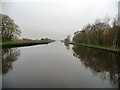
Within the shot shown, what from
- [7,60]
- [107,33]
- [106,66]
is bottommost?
[106,66]

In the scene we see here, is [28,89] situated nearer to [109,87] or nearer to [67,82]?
[67,82]

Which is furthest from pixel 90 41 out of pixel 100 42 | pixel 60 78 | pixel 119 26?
pixel 60 78

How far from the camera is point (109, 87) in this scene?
18.3ft

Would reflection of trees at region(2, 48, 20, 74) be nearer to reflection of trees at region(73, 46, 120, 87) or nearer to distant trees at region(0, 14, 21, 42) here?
reflection of trees at region(73, 46, 120, 87)

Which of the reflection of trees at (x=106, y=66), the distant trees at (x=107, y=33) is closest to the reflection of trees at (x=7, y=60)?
the reflection of trees at (x=106, y=66)

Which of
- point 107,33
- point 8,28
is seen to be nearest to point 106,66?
point 107,33

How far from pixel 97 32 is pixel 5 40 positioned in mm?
15823

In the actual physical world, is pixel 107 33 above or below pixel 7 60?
above

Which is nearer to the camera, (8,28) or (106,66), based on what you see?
(106,66)

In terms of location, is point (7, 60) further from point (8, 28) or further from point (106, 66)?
point (8, 28)

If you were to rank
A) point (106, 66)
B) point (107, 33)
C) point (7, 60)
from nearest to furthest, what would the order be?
point (106, 66)
point (7, 60)
point (107, 33)

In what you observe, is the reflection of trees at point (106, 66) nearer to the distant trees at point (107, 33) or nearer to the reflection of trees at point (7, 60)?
the reflection of trees at point (7, 60)

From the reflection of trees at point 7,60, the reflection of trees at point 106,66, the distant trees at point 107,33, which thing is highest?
the distant trees at point 107,33

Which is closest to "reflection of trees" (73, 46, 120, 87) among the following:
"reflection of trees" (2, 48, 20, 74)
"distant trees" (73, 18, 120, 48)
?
"reflection of trees" (2, 48, 20, 74)
